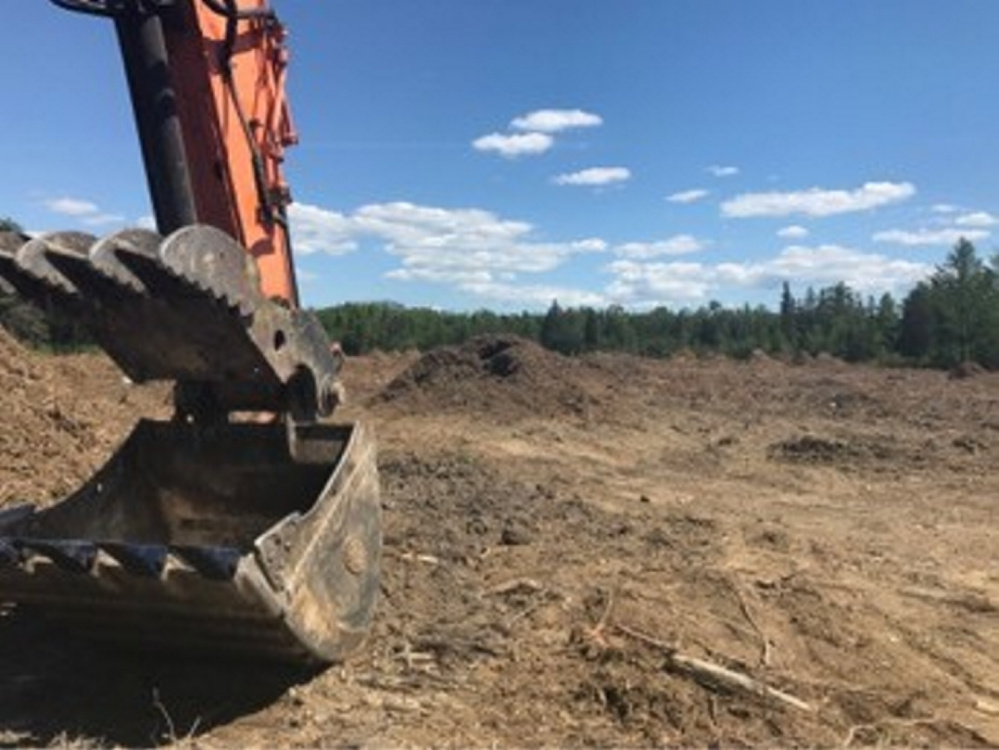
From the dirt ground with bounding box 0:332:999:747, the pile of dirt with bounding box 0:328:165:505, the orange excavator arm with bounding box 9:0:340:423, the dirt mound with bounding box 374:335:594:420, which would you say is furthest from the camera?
the dirt mound with bounding box 374:335:594:420

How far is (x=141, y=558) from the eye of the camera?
14.2 feet

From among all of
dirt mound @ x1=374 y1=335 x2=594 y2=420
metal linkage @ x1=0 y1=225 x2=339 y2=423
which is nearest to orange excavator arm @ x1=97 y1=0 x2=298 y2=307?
metal linkage @ x1=0 y1=225 x2=339 y2=423

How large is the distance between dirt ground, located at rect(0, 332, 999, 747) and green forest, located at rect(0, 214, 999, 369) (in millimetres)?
29687

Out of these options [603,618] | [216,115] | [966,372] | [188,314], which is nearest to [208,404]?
[188,314]

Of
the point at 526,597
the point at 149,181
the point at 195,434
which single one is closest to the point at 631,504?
the point at 526,597

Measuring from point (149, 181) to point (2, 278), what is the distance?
0.97 meters

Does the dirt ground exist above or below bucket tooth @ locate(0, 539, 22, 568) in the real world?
below

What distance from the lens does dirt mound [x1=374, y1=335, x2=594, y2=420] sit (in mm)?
18984

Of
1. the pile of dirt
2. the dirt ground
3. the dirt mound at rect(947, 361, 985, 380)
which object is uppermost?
the pile of dirt

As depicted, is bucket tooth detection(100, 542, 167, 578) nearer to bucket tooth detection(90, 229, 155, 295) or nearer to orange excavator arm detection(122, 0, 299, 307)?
bucket tooth detection(90, 229, 155, 295)

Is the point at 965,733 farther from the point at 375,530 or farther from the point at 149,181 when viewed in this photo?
the point at 149,181

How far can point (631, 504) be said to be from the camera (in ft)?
36.0

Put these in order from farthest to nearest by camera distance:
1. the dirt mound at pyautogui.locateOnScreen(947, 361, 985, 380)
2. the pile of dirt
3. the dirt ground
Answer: the dirt mound at pyautogui.locateOnScreen(947, 361, 985, 380), the pile of dirt, the dirt ground

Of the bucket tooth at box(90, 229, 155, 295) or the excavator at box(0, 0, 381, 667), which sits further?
the excavator at box(0, 0, 381, 667)
